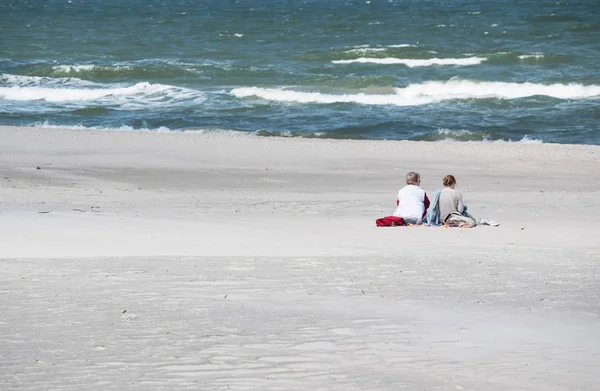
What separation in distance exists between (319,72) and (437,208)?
22.9 m

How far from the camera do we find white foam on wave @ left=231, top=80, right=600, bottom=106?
27703mm

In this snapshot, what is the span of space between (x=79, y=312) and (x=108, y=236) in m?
3.12

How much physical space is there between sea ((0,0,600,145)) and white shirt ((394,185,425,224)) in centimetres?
995

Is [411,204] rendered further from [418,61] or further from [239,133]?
[418,61]

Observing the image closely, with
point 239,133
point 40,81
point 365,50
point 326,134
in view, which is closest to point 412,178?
point 326,134

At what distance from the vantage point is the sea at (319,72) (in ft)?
78.3

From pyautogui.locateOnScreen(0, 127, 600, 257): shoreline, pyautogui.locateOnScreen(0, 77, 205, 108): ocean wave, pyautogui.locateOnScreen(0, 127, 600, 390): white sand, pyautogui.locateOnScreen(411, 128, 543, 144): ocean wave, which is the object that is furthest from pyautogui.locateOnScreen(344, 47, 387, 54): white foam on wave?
pyautogui.locateOnScreen(0, 127, 600, 390): white sand

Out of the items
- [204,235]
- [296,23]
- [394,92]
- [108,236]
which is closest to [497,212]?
[204,235]

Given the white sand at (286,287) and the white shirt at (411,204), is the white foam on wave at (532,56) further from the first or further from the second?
the white shirt at (411,204)

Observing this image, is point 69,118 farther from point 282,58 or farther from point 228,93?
point 282,58

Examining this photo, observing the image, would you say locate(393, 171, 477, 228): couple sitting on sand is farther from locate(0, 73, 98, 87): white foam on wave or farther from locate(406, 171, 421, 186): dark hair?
locate(0, 73, 98, 87): white foam on wave

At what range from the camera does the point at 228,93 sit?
95.7 ft

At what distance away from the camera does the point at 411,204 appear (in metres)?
11.8

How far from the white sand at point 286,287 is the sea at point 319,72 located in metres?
8.38
